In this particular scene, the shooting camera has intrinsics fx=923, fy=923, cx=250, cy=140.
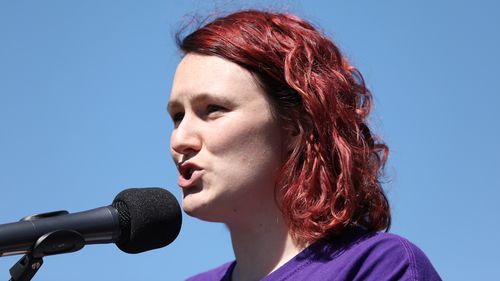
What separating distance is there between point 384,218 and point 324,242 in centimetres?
32

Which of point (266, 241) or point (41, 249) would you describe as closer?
point (41, 249)

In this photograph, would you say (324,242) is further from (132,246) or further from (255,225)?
(132,246)

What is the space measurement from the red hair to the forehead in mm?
36

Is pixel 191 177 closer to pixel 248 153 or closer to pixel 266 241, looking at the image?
pixel 248 153

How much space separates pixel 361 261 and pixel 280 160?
0.50 m

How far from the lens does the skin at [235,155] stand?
136 inches

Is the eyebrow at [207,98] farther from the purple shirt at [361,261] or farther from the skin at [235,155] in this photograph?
the purple shirt at [361,261]

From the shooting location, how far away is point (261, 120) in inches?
140

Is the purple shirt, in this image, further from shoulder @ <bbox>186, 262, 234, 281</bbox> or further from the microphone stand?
the microphone stand

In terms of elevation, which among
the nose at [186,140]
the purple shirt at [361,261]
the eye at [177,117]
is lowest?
the purple shirt at [361,261]

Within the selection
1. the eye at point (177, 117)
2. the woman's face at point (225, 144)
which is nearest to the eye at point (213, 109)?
the woman's face at point (225, 144)

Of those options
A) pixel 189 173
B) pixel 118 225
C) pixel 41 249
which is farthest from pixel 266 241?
pixel 41 249

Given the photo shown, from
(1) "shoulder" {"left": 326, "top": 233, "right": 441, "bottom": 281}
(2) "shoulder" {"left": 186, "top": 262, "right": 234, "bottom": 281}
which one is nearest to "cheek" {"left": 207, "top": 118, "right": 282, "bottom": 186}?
(1) "shoulder" {"left": 326, "top": 233, "right": 441, "bottom": 281}

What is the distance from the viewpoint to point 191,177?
137 inches
